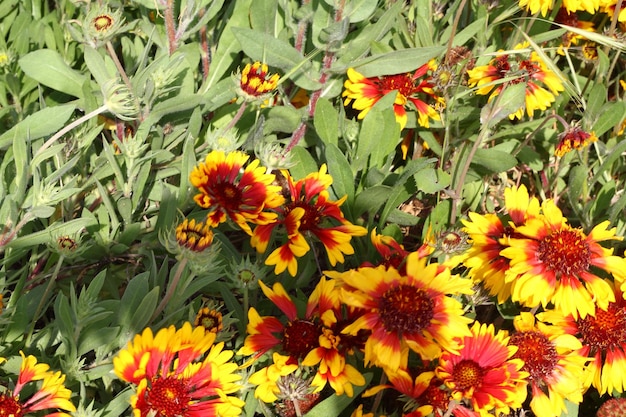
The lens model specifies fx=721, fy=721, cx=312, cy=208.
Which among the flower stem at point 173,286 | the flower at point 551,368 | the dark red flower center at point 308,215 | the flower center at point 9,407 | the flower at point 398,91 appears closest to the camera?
the flower center at point 9,407

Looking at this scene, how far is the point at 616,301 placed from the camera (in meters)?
1.92

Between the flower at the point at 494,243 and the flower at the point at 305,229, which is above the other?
the flower at the point at 305,229

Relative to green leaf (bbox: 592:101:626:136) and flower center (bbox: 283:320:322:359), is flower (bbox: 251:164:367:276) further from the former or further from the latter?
green leaf (bbox: 592:101:626:136)

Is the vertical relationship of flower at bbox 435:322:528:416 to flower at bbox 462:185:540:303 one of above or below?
below

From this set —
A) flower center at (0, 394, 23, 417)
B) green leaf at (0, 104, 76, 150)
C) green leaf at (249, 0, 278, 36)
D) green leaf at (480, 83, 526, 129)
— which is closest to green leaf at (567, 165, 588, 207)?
green leaf at (480, 83, 526, 129)

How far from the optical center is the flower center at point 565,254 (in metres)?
1.80

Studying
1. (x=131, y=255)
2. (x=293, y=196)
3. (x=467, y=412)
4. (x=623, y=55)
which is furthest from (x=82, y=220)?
(x=623, y=55)

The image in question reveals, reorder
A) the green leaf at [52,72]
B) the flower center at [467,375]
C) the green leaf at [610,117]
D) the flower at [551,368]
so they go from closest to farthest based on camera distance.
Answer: the flower center at [467,375], the flower at [551,368], the green leaf at [52,72], the green leaf at [610,117]

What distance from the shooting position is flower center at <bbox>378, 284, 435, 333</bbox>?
154 centimetres

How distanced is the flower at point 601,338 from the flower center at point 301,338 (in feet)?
1.93

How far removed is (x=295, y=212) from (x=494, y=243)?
547 mm

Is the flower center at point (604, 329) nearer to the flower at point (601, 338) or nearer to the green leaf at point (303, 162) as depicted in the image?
the flower at point (601, 338)

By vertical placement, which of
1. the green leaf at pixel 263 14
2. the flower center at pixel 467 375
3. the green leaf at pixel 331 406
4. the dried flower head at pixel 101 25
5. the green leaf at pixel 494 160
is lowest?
the green leaf at pixel 331 406

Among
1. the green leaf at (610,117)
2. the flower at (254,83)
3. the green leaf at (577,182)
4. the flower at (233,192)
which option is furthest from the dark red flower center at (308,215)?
the green leaf at (610,117)
